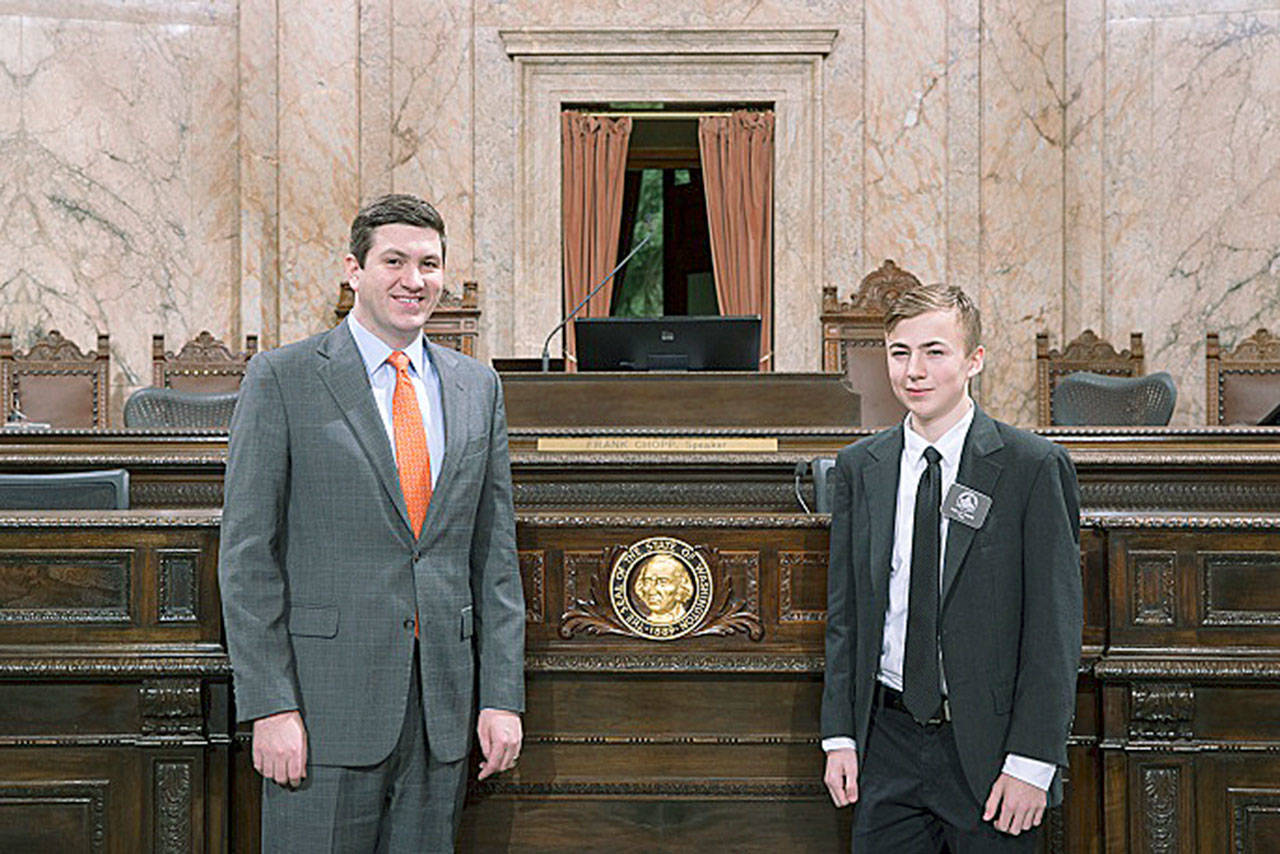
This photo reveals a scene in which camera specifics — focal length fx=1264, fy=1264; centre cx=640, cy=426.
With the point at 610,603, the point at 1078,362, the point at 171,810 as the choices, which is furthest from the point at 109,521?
the point at 1078,362

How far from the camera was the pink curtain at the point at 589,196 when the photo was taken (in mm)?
8773

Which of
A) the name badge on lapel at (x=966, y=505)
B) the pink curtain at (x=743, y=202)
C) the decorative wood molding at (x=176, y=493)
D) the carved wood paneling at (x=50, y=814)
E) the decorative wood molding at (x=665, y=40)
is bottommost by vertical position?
the carved wood paneling at (x=50, y=814)

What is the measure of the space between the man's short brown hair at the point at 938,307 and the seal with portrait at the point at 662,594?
59 centimetres

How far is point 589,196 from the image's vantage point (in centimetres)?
880

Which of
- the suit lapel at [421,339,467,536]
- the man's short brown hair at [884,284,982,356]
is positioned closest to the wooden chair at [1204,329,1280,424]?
the man's short brown hair at [884,284,982,356]

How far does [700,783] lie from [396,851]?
61 centimetres

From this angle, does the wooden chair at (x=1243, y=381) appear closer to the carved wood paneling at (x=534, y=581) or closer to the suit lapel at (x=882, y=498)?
the suit lapel at (x=882, y=498)

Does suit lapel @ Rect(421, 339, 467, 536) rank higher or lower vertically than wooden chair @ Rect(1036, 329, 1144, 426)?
lower

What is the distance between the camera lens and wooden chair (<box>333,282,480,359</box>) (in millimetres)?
8031

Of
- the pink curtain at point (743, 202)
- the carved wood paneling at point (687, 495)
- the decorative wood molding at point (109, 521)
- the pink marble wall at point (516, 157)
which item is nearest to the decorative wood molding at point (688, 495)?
the carved wood paneling at point (687, 495)

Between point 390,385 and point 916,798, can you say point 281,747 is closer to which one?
→ point 390,385

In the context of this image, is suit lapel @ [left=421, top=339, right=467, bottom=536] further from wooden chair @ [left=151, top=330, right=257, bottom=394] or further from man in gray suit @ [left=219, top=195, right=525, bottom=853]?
wooden chair @ [left=151, top=330, right=257, bottom=394]

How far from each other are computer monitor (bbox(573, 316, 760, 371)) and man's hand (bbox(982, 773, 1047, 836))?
354cm

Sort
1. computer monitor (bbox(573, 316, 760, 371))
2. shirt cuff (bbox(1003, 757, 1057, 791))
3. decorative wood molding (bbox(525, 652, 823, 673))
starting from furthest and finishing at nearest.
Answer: computer monitor (bbox(573, 316, 760, 371)) < decorative wood molding (bbox(525, 652, 823, 673)) < shirt cuff (bbox(1003, 757, 1057, 791))
